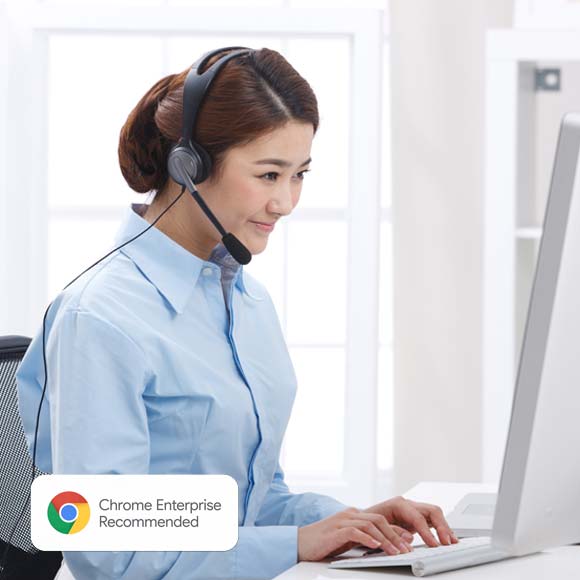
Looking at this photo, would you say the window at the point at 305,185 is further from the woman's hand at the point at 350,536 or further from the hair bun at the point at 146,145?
the woman's hand at the point at 350,536

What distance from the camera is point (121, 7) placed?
2727 millimetres

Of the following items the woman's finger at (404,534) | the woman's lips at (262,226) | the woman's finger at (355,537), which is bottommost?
the woman's finger at (404,534)

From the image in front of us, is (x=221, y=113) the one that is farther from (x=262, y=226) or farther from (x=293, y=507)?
(x=293, y=507)

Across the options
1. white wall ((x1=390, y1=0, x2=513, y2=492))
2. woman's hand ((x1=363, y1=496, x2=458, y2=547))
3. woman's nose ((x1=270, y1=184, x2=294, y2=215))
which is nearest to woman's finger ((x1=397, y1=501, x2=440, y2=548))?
woman's hand ((x1=363, y1=496, x2=458, y2=547))

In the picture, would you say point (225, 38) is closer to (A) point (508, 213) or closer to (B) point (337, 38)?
(B) point (337, 38)

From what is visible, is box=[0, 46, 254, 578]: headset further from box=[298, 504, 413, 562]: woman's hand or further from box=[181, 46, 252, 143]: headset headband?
box=[298, 504, 413, 562]: woman's hand

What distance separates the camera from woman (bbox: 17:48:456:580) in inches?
49.3

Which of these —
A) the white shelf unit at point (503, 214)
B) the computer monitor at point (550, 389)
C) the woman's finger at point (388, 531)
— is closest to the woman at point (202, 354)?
the woman's finger at point (388, 531)

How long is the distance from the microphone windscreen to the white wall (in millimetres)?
1326

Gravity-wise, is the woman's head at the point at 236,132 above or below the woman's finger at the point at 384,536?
above

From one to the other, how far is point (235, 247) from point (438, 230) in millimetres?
1369

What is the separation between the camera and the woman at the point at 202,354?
4.11 feet

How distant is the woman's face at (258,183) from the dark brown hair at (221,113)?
15 mm

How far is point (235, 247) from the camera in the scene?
4.86ft
